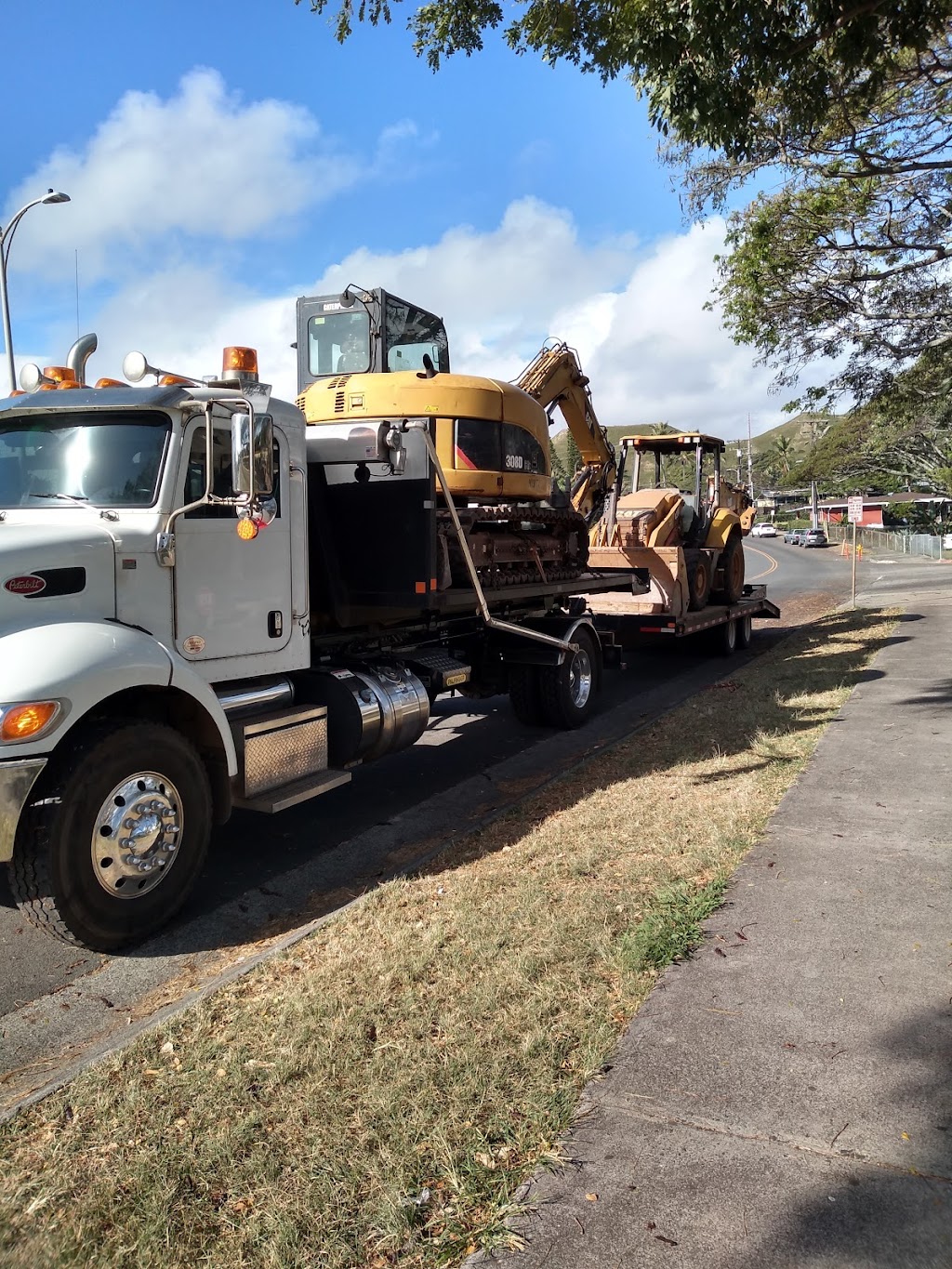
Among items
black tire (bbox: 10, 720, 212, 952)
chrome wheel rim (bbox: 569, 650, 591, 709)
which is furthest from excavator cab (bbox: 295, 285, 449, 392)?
black tire (bbox: 10, 720, 212, 952)

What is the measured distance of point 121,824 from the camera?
4551 mm

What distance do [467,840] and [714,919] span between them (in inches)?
77.2

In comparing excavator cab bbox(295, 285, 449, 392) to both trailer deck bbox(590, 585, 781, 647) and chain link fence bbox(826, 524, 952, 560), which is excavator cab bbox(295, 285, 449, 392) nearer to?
trailer deck bbox(590, 585, 781, 647)

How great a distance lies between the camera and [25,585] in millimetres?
4453

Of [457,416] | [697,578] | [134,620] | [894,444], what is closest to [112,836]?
[134,620]

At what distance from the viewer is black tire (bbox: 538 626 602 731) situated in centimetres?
927

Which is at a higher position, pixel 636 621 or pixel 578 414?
pixel 578 414

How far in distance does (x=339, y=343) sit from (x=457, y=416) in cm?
167

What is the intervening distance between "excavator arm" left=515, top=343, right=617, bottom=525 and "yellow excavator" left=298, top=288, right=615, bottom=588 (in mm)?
1920

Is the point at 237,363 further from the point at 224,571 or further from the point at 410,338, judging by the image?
the point at 410,338

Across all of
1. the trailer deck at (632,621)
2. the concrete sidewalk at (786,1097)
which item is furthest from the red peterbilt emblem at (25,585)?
the trailer deck at (632,621)

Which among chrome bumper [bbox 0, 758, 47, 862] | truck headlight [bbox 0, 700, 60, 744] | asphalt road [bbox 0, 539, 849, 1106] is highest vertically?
truck headlight [bbox 0, 700, 60, 744]

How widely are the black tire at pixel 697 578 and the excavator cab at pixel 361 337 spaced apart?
5790 millimetres

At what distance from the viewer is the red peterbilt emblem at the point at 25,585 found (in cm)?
438
